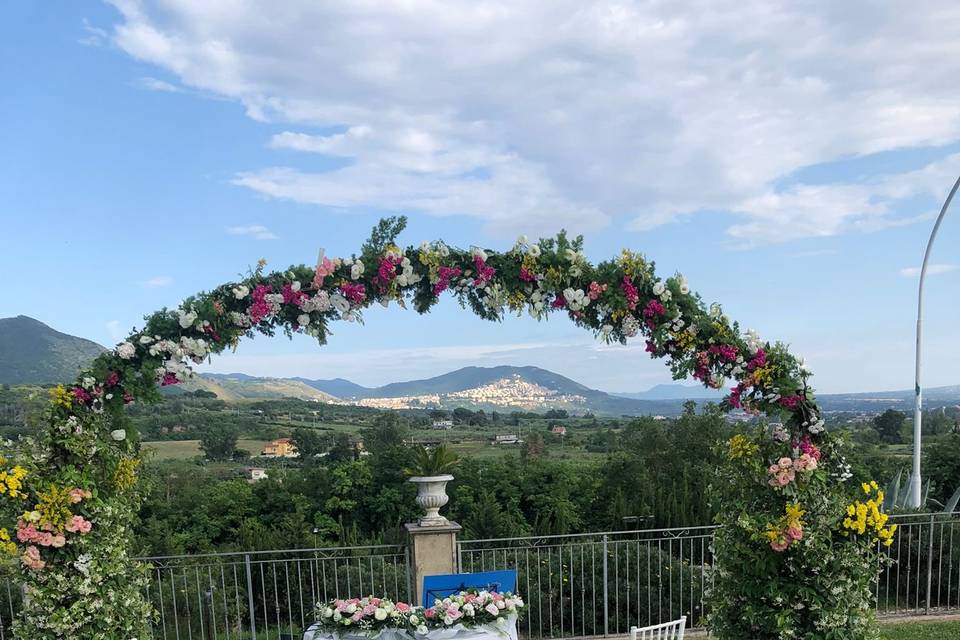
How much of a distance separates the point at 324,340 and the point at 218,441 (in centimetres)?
1761

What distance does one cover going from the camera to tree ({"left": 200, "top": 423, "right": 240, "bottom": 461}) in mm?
20109

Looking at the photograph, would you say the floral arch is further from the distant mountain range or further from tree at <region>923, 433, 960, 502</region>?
the distant mountain range

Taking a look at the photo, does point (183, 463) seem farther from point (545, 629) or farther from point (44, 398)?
point (44, 398)

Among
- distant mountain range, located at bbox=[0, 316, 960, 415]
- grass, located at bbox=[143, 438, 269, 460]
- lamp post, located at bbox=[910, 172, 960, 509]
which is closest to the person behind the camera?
lamp post, located at bbox=[910, 172, 960, 509]

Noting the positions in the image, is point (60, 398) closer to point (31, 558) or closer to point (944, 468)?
point (31, 558)

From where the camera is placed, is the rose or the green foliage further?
the green foliage

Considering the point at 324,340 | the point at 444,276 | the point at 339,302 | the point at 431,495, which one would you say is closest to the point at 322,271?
the point at 339,302

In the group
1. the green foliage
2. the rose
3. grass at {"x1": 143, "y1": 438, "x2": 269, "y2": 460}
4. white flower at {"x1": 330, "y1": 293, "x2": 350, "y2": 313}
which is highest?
white flower at {"x1": 330, "y1": 293, "x2": 350, "y2": 313}

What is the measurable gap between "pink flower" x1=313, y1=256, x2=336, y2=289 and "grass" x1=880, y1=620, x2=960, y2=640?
595 centimetres

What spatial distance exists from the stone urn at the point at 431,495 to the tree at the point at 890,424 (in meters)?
16.5

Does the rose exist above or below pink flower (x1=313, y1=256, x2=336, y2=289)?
below

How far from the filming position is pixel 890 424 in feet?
63.9

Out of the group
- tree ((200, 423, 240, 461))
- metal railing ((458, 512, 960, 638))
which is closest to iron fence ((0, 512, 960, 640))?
metal railing ((458, 512, 960, 638))

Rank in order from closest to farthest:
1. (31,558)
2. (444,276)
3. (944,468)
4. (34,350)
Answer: (31,558) → (444,276) → (944,468) → (34,350)
